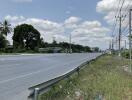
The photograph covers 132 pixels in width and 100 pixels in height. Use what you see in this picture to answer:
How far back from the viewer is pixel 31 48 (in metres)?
162

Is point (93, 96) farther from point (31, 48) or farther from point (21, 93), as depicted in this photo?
point (31, 48)

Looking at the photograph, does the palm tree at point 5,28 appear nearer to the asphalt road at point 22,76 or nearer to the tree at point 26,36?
the tree at point 26,36

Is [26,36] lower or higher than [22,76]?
higher

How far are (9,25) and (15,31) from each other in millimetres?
10623

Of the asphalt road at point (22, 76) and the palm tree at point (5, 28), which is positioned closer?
the asphalt road at point (22, 76)

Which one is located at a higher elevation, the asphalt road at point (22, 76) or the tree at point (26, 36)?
the tree at point (26, 36)

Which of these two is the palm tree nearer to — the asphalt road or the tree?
the tree

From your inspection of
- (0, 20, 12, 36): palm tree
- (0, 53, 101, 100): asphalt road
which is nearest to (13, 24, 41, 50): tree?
(0, 20, 12, 36): palm tree

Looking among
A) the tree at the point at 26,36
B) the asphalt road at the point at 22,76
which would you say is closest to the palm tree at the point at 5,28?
the tree at the point at 26,36

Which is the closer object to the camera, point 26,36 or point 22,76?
point 22,76

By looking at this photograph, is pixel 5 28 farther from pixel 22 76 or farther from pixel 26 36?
pixel 22 76

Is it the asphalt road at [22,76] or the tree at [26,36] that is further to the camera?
the tree at [26,36]

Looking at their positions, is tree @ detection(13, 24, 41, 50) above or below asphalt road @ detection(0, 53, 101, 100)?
above

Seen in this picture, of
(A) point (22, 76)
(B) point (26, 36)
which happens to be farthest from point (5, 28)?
(A) point (22, 76)
